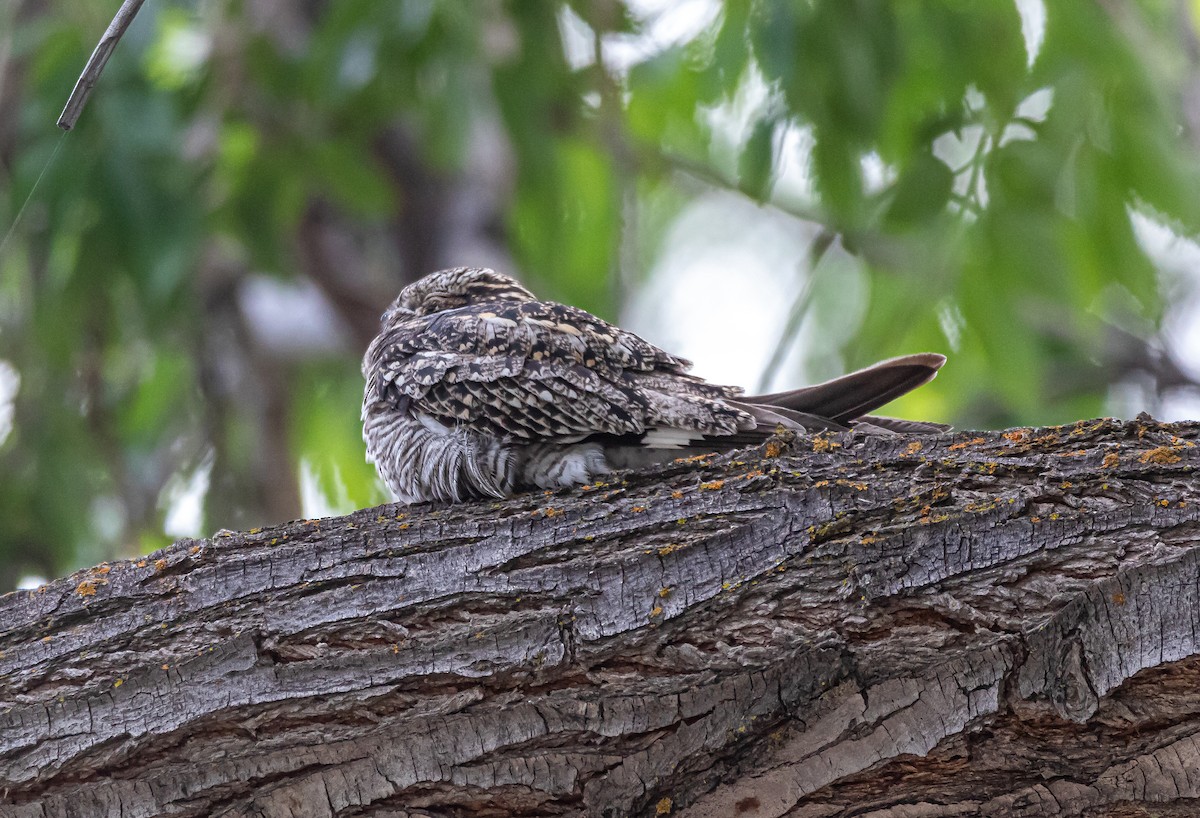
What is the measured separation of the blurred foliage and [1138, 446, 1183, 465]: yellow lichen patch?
1815mm

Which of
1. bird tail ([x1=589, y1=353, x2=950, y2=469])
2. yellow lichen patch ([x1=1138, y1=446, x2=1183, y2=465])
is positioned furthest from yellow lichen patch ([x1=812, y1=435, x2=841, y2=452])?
yellow lichen patch ([x1=1138, y1=446, x2=1183, y2=465])

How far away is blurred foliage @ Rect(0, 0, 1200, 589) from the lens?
4.11 meters

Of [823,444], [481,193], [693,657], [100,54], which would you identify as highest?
[481,193]

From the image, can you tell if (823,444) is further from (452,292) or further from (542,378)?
(452,292)

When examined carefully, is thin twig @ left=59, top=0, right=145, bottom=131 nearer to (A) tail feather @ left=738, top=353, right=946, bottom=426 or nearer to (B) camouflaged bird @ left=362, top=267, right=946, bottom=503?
(B) camouflaged bird @ left=362, top=267, right=946, bottom=503

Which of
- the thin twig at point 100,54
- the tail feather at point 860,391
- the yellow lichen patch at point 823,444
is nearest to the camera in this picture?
the thin twig at point 100,54

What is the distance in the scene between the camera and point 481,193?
22.4 ft

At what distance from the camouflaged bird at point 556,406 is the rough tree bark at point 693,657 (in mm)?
501

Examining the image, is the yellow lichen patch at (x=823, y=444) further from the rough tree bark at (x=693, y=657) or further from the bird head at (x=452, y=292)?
the bird head at (x=452, y=292)

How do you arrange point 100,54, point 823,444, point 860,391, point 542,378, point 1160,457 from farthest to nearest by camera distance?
point 542,378 < point 860,391 < point 823,444 < point 1160,457 < point 100,54

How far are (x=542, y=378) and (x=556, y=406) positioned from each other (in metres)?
0.10

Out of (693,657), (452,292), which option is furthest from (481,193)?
(693,657)

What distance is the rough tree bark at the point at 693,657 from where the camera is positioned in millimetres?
2217

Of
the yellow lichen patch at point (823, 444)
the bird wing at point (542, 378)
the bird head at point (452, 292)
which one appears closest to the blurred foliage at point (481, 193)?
the bird head at point (452, 292)
